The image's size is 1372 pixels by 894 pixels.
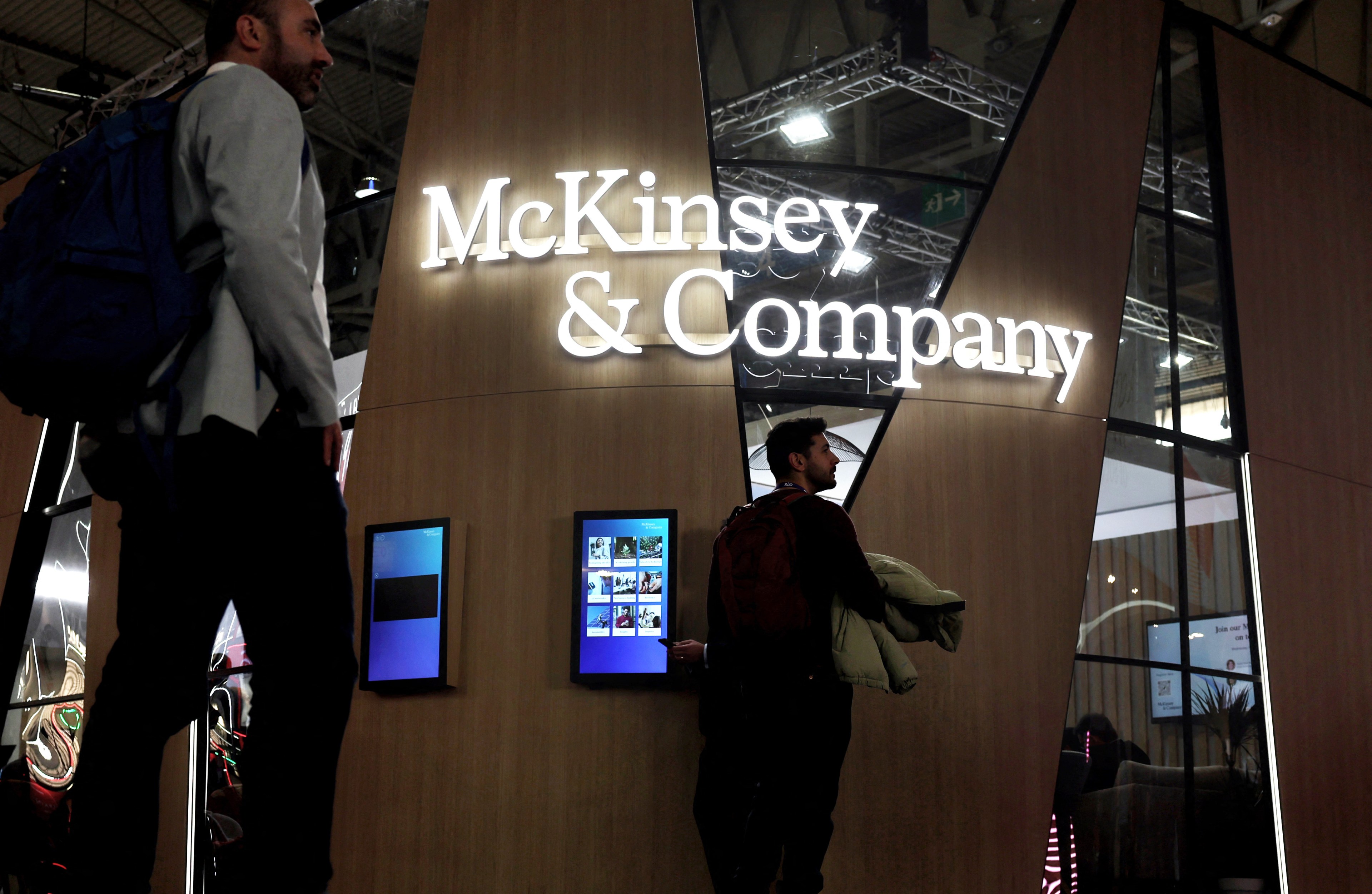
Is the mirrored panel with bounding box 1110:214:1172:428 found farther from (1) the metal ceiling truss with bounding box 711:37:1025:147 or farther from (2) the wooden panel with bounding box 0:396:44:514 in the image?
(2) the wooden panel with bounding box 0:396:44:514

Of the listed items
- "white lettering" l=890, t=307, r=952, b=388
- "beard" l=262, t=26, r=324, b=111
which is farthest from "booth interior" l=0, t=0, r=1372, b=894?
"beard" l=262, t=26, r=324, b=111

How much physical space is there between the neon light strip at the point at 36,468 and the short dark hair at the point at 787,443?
5.69 meters

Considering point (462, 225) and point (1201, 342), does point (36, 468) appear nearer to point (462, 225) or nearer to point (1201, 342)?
point (462, 225)

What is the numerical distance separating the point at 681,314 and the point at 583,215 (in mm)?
695

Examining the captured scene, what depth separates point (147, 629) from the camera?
1.82 metres

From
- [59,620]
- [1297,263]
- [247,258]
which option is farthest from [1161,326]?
[59,620]

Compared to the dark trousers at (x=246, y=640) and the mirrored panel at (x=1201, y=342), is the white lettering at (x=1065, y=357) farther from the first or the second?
the dark trousers at (x=246, y=640)

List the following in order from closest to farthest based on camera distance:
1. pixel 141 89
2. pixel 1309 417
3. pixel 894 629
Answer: pixel 894 629 → pixel 1309 417 → pixel 141 89

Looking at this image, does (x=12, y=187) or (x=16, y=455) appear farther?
(x=12, y=187)

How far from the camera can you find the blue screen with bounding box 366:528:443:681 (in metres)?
5.42

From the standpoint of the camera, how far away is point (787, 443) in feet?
15.1

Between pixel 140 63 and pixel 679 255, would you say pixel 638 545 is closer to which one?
pixel 679 255

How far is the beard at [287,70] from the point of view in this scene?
2.21 m

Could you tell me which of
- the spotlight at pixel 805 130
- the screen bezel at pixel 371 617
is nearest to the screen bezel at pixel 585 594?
the screen bezel at pixel 371 617
